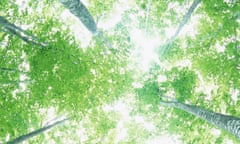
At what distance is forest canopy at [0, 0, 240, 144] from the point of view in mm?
6520

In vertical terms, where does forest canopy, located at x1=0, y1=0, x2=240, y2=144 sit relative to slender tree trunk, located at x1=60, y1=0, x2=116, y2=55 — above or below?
below

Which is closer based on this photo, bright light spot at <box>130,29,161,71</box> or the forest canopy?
the forest canopy

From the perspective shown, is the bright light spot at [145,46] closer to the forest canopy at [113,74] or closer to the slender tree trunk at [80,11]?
the forest canopy at [113,74]

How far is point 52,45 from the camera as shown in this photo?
623 centimetres

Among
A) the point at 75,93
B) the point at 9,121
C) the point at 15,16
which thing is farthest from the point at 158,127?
the point at 15,16

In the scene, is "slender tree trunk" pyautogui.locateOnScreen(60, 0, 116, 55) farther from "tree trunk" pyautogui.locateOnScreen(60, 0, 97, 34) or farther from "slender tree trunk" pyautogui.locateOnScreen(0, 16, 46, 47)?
"slender tree trunk" pyautogui.locateOnScreen(0, 16, 46, 47)

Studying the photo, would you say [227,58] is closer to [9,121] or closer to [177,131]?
[177,131]

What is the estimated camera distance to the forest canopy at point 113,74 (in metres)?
6.52

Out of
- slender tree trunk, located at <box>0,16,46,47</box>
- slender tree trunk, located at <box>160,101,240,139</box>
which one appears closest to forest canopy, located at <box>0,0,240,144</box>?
slender tree trunk, located at <box>0,16,46,47</box>

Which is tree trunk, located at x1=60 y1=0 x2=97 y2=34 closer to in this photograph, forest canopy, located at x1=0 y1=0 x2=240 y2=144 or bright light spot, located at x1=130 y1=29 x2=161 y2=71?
forest canopy, located at x1=0 y1=0 x2=240 y2=144

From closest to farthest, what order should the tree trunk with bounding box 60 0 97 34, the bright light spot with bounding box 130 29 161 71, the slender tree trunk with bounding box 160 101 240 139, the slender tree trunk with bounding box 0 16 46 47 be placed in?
the slender tree trunk with bounding box 160 101 240 139, the slender tree trunk with bounding box 0 16 46 47, the tree trunk with bounding box 60 0 97 34, the bright light spot with bounding box 130 29 161 71

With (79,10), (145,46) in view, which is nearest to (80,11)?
(79,10)

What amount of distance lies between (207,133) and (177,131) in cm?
111

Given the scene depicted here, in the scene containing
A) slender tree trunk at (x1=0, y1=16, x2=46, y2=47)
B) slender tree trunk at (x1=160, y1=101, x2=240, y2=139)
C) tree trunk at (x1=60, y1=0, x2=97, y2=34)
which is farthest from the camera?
tree trunk at (x1=60, y1=0, x2=97, y2=34)
